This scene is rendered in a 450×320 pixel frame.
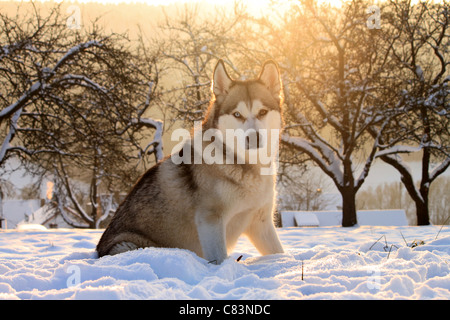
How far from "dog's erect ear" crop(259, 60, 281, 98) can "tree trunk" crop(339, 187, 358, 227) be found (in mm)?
9911

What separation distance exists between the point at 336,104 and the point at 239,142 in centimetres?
1127

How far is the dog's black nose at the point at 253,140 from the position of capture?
3.87 meters

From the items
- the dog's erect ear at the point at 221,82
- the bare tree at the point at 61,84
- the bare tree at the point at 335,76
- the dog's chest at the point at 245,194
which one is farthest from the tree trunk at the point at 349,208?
the dog's erect ear at the point at 221,82

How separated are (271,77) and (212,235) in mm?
1837

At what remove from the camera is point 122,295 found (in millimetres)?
2279

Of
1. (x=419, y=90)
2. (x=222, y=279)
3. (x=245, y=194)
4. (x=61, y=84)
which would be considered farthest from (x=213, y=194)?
(x=419, y=90)

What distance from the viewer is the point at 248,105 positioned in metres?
4.00

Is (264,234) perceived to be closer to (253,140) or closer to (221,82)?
(253,140)

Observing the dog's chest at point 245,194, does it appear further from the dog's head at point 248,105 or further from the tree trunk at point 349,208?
the tree trunk at point 349,208

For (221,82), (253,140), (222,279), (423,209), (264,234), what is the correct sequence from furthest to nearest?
(423,209) < (264,234) < (221,82) < (253,140) < (222,279)
